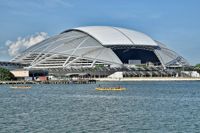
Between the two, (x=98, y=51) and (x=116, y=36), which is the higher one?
(x=116, y=36)

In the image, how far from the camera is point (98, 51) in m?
170

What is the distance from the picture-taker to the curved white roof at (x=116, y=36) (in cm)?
17266

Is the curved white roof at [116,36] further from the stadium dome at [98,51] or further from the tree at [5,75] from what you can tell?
the tree at [5,75]

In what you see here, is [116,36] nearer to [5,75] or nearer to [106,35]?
[106,35]

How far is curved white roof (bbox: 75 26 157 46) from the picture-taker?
17266cm

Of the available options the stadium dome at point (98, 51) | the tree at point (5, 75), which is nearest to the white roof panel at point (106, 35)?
the stadium dome at point (98, 51)

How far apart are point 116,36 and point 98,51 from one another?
1152 cm

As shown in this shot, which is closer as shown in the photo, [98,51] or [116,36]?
[98,51]

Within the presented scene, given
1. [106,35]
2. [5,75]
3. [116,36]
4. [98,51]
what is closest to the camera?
[5,75]

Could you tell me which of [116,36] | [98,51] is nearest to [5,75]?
[98,51]

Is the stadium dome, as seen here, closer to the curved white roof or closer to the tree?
the curved white roof

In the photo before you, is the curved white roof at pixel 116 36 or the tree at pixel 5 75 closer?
the tree at pixel 5 75

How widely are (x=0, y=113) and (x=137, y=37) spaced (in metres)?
134

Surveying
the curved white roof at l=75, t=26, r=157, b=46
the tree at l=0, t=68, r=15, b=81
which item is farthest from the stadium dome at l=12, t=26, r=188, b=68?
the tree at l=0, t=68, r=15, b=81
